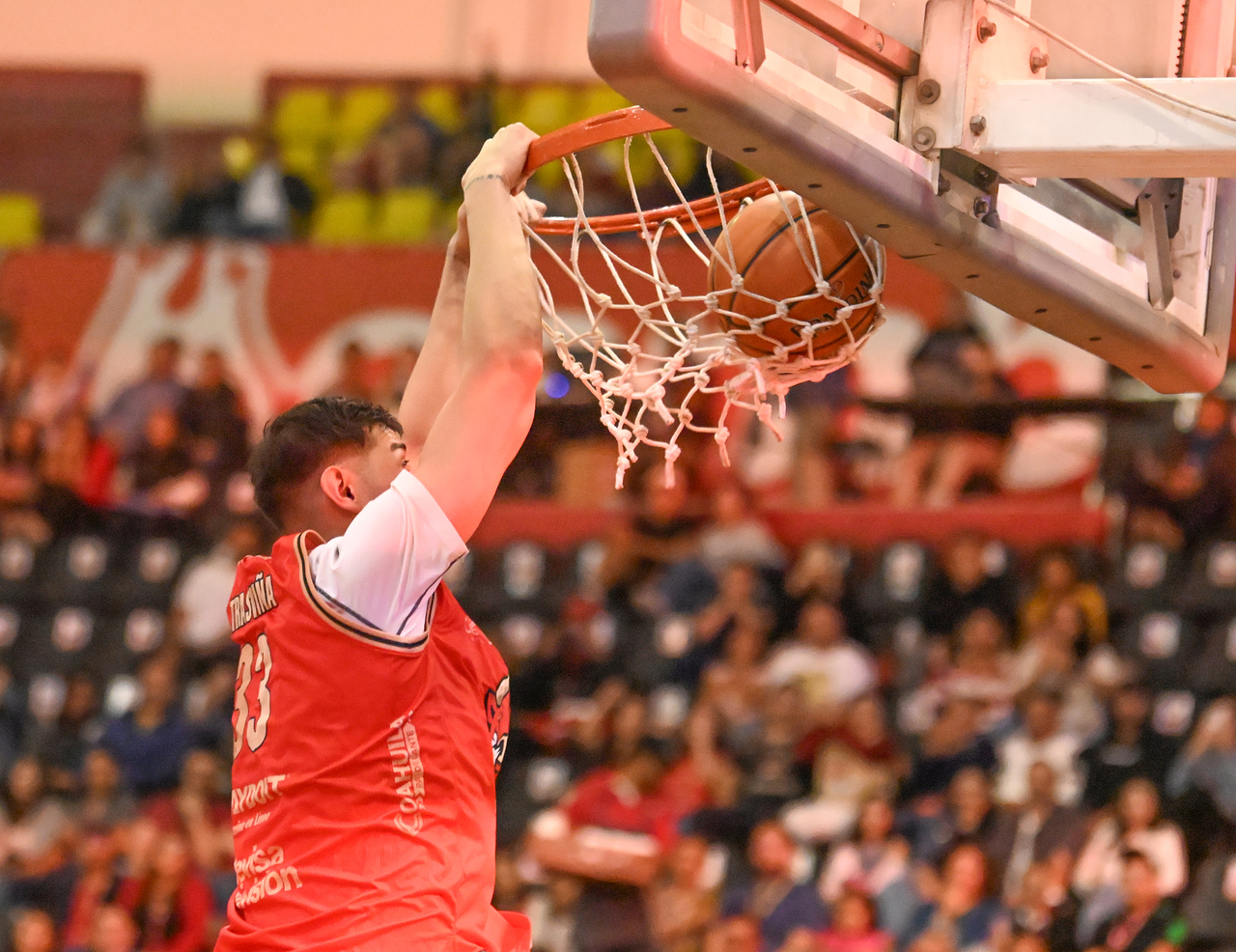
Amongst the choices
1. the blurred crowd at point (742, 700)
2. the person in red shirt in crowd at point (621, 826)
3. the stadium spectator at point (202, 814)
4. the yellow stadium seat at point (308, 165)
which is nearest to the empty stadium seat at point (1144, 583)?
the blurred crowd at point (742, 700)

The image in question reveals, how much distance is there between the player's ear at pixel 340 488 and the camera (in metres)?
2.82

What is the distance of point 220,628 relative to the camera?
9.85 metres

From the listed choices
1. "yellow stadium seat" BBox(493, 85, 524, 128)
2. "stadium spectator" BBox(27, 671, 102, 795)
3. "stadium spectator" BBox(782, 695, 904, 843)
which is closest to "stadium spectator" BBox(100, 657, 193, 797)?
"stadium spectator" BBox(27, 671, 102, 795)

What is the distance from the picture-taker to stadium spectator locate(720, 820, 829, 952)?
725 cm

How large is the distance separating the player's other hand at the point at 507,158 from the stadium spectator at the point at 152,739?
6.53 m

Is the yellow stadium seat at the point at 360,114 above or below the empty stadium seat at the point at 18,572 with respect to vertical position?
above

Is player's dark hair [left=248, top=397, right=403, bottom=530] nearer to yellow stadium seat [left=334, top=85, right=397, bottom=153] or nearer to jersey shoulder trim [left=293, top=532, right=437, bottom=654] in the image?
jersey shoulder trim [left=293, top=532, right=437, bottom=654]

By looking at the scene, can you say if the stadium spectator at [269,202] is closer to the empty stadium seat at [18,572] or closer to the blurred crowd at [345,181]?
the blurred crowd at [345,181]

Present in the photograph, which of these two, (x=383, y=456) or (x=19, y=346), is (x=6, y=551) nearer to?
(x=19, y=346)

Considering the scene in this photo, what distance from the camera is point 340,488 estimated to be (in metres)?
2.83

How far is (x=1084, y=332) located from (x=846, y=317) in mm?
454

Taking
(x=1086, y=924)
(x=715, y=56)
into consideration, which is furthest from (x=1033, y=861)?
(x=715, y=56)

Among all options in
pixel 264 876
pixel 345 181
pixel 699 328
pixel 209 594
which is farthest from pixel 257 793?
pixel 345 181

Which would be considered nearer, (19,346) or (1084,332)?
(1084,332)
